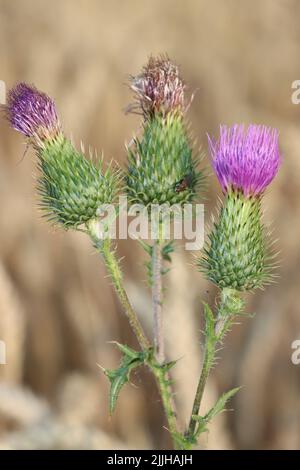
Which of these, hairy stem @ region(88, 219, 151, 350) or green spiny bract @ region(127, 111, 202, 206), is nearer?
hairy stem @ region(88, 219, 151, 350)

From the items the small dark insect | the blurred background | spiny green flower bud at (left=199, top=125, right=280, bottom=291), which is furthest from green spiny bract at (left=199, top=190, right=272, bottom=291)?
the blurred background

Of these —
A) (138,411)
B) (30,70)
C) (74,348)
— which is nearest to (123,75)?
(30,70)

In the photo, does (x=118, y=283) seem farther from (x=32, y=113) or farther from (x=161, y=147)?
(x=32, y=113)

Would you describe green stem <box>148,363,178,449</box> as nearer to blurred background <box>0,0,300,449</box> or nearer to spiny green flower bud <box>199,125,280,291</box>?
spiny green flower bud <box>199,125,280,291</box>

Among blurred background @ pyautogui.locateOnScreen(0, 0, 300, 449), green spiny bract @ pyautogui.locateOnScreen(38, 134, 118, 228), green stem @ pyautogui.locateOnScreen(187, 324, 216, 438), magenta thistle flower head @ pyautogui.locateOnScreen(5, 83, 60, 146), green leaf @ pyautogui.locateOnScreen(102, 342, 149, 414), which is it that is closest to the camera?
green leaf @ pyautogui.locateOnScreen(102, 342, 149, 414)

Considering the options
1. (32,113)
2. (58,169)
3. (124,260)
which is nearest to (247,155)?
(58,169)

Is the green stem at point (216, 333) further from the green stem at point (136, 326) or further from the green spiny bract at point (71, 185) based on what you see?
the green spiny bract at point (71, 185)
